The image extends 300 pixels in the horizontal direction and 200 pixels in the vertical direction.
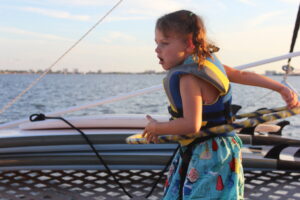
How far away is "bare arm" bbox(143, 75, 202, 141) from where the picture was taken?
1.38 m

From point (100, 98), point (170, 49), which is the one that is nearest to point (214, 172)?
point (170, 49)

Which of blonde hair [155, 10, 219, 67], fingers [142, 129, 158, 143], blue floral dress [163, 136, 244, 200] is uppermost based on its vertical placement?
blonde hair [155, 10, 219, 67]

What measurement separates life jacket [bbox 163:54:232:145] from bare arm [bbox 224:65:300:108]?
0.23m

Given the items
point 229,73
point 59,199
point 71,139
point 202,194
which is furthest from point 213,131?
point 71,139

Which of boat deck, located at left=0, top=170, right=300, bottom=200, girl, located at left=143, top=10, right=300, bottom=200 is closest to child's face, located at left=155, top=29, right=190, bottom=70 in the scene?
girl, located at left=143, top=10, right=300, bottom=200

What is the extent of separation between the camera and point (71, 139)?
9.68 ft

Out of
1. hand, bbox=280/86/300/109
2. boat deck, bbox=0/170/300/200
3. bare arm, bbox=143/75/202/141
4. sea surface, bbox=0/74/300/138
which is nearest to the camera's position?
bare arm, bbox=143/75/202/141

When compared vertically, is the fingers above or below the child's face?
below

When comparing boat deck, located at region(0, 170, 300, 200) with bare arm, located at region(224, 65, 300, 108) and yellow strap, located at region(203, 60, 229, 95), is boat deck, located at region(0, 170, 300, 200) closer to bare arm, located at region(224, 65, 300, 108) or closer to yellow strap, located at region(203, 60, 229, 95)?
bare arm, located at region(224, 65, 300, 108)

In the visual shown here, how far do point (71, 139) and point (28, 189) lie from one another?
433 millimetres

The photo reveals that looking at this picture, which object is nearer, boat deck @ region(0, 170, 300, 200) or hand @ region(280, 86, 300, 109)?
hand @ region(280, 86, 300, 109)

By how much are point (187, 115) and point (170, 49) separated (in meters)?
0.24

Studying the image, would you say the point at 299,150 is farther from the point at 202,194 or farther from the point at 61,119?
the point at 202,194

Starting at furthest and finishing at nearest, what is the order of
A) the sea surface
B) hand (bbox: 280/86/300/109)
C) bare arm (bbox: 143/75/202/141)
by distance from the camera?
the sea surface → hand (bbox: 280/86/300/109) → bare arm (bbox: 143/75/202/141)
